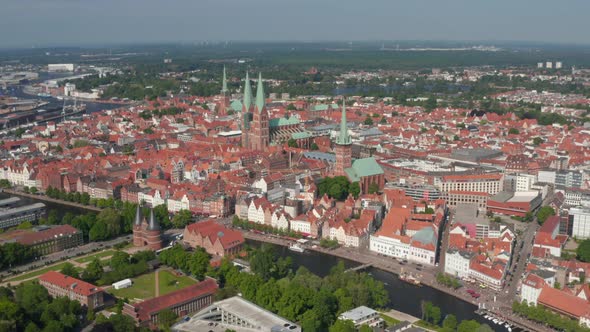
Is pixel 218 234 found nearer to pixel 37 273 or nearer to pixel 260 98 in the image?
pixel 37 273

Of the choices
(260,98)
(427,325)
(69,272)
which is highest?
(260,98)

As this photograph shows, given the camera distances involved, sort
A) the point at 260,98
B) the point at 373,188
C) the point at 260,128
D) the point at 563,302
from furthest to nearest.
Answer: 1. the point at 260,128
2. the point at 260,98
3. the point at 373,188
4. the point at 563,302

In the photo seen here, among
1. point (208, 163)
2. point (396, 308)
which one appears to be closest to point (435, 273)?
point (396, 308)

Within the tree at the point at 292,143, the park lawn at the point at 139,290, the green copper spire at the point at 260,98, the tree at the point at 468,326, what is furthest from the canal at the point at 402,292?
the tree at the point at 292,143

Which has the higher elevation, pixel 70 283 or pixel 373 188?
pixel 70 283

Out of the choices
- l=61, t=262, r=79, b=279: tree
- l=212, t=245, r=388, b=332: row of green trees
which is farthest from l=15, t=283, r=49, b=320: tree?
l=212, t=245, r=388, b=332: row of green trees

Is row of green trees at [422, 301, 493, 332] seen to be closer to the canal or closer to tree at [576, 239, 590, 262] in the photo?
the canal

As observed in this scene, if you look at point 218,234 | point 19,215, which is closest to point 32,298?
point 218,234

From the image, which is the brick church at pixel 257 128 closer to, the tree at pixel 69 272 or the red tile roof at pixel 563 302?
the tree at pixel 69 272

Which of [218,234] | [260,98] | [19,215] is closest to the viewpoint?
[218,234]
